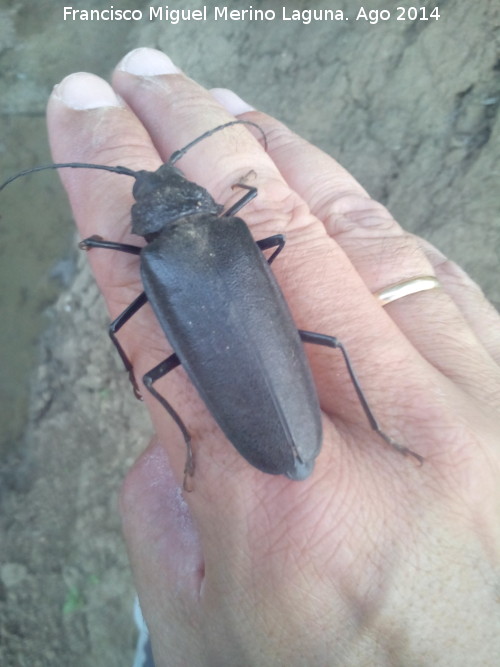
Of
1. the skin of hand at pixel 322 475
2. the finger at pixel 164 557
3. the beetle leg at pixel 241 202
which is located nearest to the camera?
the skin of hand at pixel 322 475

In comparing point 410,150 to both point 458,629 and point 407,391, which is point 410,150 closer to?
point 407,391

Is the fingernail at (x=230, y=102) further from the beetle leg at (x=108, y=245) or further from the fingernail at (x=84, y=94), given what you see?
the beetle leg at (x=108, y=245)

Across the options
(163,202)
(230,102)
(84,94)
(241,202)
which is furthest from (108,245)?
(230,102)

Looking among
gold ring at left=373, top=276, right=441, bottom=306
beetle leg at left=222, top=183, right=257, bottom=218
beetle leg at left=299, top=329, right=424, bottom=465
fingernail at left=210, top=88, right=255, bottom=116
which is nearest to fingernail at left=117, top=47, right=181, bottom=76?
fingernail at left=210, top=88, right=255, bottom=116

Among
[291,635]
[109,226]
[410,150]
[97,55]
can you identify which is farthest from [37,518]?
[97,55]

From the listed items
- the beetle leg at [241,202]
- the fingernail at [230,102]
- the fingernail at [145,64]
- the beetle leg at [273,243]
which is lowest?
the beetle leg at [273,243]

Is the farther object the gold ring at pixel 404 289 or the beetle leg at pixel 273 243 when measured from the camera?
the gold ring at pixel 404 289

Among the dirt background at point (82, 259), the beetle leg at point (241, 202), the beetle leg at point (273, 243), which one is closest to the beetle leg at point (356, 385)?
the beetle leg at point (273, 243)

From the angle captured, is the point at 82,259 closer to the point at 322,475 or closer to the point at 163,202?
the point at 163,202
